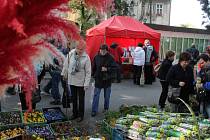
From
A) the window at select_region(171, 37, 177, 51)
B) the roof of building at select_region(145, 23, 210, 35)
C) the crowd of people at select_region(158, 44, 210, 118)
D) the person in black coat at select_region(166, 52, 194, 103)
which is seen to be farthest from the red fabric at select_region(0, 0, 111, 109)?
the window at select_region(171, 37, 177, 51)

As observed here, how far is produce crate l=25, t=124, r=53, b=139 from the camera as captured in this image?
5102 mm

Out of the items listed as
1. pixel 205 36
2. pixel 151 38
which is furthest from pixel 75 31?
pixel 205 36

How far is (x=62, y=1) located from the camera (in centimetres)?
85

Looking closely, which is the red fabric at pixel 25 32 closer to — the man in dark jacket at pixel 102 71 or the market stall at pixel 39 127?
the market stall at pixel 39 127

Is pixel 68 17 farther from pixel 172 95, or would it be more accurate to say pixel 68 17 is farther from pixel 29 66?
pixel 172 95

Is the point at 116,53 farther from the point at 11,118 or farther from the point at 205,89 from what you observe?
→ the point at 11,118

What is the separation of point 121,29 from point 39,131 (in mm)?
8713

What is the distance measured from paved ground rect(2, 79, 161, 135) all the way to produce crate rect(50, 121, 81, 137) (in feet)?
2.53

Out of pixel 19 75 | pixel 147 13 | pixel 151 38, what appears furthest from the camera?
pixel 147 13

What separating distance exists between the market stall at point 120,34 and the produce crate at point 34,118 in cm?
747

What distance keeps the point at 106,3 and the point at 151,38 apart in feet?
44.7

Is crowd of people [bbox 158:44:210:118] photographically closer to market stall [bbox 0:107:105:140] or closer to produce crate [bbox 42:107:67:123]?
market stall [bbox 0:107:105:140]

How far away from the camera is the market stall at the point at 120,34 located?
13398mm

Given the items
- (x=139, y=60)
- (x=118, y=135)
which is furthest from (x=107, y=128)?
(x=139, y=60)
